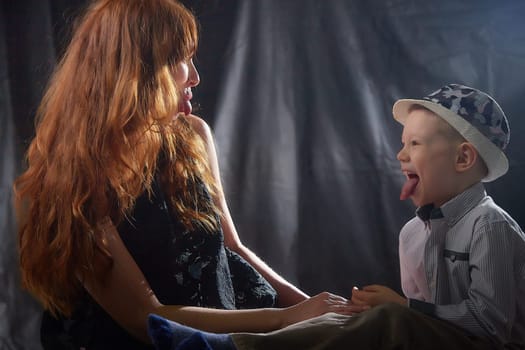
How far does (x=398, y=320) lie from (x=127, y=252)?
1.42ft

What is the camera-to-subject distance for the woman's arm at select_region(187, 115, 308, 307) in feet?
4.80

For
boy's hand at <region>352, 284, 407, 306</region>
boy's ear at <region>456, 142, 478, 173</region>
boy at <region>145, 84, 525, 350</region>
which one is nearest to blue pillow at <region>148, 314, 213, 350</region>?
boy at <region>145, 84, 525, 350</region>

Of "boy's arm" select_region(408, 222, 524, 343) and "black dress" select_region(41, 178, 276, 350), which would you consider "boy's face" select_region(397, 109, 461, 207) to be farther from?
"black dress" select_region(41, 178, 276, 350)

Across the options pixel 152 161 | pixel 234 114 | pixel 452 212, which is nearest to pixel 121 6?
pixel 152 161

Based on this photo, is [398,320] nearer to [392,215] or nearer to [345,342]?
[345,342]

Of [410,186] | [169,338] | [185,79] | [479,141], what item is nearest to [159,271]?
[169,338]

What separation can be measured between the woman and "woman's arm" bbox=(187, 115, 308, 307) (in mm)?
123

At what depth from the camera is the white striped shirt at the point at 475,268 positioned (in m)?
1.19

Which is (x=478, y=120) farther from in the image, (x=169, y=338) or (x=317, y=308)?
(x=169, y=338)

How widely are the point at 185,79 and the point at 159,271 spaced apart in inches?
12.8

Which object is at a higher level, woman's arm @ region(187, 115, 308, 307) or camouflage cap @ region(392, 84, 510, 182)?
camouflage cap @ region(392, 84, 510, 182)

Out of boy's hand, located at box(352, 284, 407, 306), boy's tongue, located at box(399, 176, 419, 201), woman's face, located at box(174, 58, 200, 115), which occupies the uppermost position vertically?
woman's face, located at box(174, 58, 200, 115)

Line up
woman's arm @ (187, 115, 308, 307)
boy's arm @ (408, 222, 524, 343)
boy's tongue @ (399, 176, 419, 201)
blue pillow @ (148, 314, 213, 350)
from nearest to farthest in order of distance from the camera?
blue pillow @ (148, 314, 213, 350), boy's arm @ (408, 222, 524, 343), boy's tongue @ (399, 176, 419, 201), woman's arm @ (187, 115, 308, 307)

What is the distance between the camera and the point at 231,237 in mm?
1499
